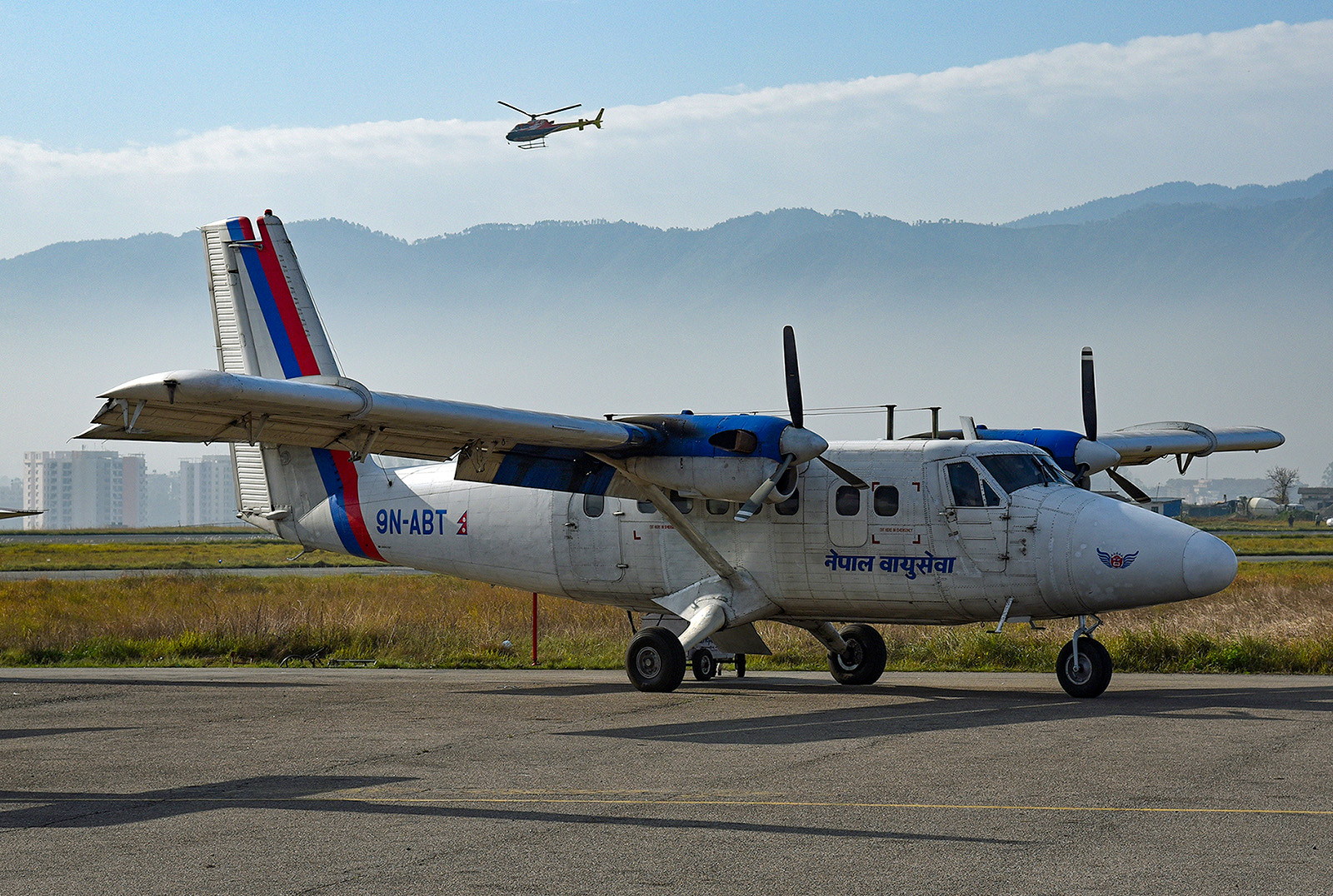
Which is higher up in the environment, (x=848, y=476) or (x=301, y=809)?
(x=848, y=476)

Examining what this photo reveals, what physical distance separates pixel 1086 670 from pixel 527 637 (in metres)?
12.0

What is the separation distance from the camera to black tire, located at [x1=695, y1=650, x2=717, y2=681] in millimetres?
18469

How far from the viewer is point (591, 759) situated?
36.6 ft

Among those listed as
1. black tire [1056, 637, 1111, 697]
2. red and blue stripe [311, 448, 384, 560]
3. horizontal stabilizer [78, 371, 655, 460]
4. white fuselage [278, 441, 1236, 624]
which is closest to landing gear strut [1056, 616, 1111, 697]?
black tire [1056, 637, 1111, 697]

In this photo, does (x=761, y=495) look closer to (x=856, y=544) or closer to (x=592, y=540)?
(x=856, y=544)

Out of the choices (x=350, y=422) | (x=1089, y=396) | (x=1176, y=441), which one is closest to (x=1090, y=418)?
(x=1089, y=396)

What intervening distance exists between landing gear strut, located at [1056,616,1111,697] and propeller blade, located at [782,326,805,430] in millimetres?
4177

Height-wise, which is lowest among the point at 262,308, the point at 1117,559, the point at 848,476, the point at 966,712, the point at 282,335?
the point at 966,712

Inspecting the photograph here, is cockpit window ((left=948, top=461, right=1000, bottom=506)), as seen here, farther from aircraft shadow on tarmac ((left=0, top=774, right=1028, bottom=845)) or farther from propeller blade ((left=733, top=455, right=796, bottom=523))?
aircraft shadow on tarmac ((left=0, top=774, right=1028, bottom=845))

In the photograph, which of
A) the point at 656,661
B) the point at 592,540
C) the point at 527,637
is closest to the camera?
the point at 656,661

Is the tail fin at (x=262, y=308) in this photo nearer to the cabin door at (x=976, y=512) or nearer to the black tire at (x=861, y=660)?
the black tire at (x=861, y=660)

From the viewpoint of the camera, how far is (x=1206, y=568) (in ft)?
47.3

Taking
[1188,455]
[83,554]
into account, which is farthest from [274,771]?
[83,554]

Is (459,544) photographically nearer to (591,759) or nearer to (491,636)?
(491,636)
